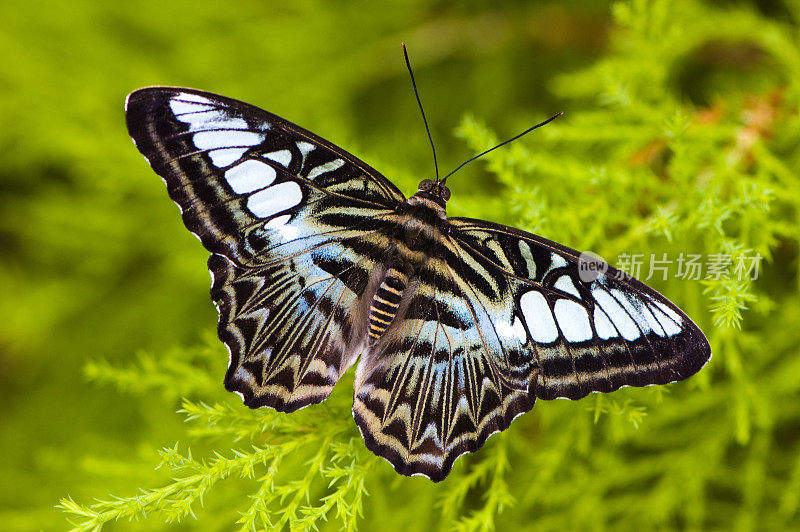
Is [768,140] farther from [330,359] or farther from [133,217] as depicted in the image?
[133,217]

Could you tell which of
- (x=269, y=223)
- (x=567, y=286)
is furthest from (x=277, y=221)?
(x=567, y=286)

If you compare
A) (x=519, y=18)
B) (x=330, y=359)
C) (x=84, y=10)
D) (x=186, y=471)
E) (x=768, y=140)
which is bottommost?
(x=186, y=471)

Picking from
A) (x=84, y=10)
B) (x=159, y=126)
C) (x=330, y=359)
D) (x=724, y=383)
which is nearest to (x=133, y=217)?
(x=84, y=10)

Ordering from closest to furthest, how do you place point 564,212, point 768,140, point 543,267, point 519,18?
1. point 543,267
2. point 564,212
3. point 768,140
4. point 519,18

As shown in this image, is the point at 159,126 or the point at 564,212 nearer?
the point at 159,126

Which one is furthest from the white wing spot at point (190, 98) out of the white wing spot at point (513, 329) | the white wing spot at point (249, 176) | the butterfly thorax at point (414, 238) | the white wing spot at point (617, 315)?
the white wing spot at point (617, 315)

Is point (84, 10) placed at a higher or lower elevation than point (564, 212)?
higher

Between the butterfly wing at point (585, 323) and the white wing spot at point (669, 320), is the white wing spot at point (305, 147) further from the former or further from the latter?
the white wing spot at point (669, 320)

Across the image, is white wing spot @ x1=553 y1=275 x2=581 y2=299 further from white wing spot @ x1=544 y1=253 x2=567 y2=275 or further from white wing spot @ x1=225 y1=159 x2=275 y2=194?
white wing spot @ x1=225 y1=159 x2=275 y2=194
